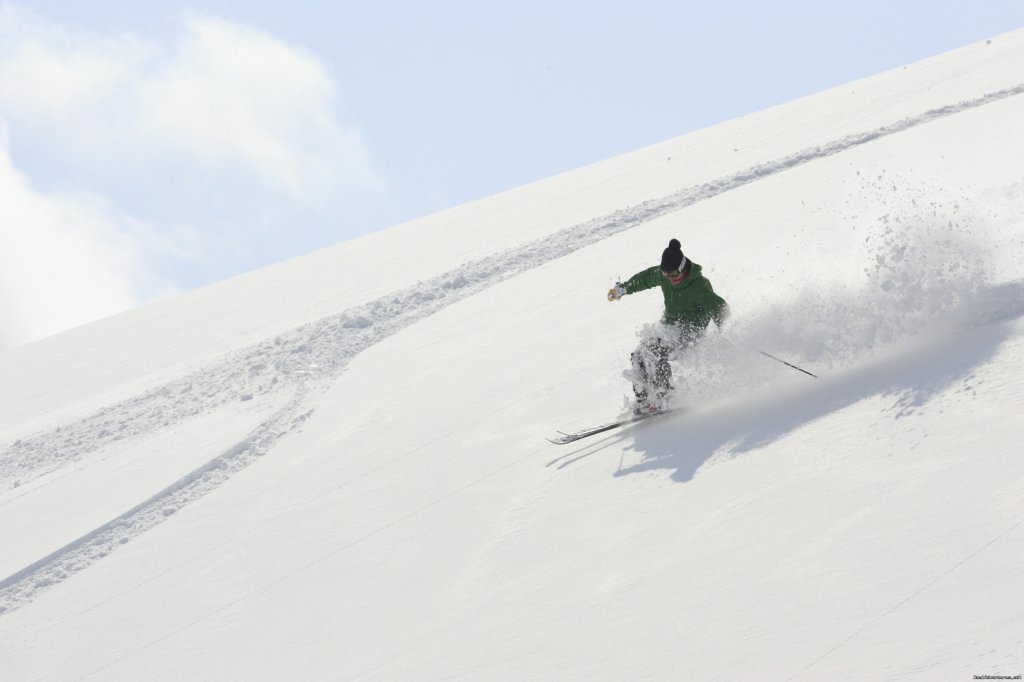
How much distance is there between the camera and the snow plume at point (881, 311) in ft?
23.0

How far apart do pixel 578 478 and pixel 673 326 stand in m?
1.57

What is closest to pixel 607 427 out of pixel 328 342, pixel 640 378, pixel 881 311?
pixel 640 378

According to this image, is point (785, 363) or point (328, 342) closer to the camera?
point (785, 363)

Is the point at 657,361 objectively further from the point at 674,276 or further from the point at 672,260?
the point at 672,260

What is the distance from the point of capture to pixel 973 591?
3.76 m

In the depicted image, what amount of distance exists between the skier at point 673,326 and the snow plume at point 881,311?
142mm

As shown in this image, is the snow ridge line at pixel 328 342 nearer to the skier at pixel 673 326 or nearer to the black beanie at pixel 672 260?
the skier at pixel 673 326

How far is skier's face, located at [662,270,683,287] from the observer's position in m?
7.80

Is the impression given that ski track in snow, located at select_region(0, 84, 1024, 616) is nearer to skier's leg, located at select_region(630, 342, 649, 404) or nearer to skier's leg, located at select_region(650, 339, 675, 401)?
skier's leg, located at select_region(630, 342, 649, 404)

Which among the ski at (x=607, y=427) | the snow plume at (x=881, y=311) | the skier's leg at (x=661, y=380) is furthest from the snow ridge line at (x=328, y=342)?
the snow plume at (x=881, y=311)

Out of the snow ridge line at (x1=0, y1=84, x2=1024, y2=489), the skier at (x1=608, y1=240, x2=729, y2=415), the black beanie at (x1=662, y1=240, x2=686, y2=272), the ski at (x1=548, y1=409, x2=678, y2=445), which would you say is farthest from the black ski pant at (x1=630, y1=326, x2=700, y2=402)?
the snow ridge line at (x1=0, y1=84, x2=1024, y2=489)

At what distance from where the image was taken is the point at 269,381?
12.7 meters

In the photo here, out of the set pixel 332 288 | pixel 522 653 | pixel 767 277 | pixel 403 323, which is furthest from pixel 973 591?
pixel 332 288

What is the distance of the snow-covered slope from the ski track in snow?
6 centimetres
